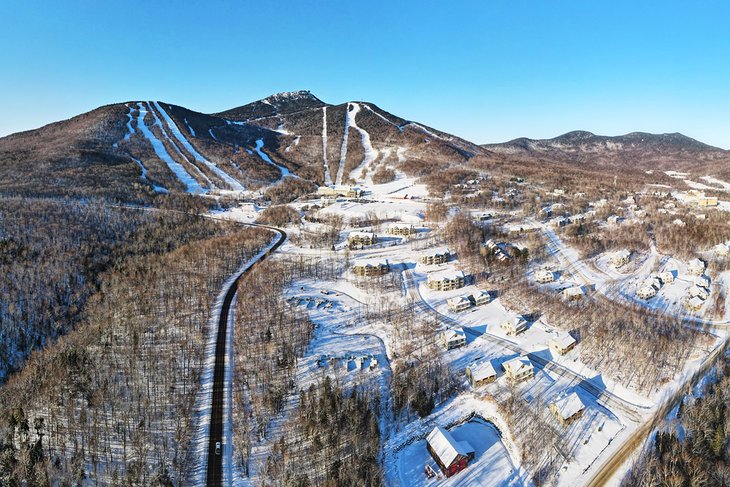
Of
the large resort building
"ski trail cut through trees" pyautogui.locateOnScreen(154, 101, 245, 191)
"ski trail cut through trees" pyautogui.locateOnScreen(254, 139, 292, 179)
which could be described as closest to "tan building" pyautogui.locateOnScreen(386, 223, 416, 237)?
the large resort building

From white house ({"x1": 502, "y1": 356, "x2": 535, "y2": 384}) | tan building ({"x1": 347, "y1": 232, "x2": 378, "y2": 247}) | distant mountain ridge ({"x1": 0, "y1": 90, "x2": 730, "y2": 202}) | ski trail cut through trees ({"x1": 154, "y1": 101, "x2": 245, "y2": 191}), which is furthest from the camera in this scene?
ski trail cut through trees ({"x1": 154, "y1": 101, "x2": 245, "y2": 191})

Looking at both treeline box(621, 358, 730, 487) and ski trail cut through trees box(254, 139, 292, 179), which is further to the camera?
ski trail cut through trees box(254, 139, 292, 179)

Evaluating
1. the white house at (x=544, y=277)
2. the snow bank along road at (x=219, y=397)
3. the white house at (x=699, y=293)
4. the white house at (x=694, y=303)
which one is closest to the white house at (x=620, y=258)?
the white house at (x=699, y=293)

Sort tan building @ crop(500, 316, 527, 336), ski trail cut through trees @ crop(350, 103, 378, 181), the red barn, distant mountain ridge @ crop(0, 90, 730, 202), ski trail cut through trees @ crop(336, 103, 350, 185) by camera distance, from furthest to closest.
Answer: ski trail cut through trees @ crop(350, 103, 378, 181) → ski trail cut through trees @ crop(336, 103, 350, 185) → distant mountain ridge @ crop(0, 90, 730, 202) → tan building @ crop(500, 316, 527, 336) → the red barn

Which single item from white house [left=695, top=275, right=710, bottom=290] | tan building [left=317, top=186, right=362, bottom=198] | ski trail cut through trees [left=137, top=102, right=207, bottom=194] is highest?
ski trail cut through trees [left=137, top=102, right=207, bottom=194]

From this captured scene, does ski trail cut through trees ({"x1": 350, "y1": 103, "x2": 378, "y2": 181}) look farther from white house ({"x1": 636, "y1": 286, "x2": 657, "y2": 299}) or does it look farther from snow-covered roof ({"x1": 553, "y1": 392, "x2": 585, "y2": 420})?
snow-covered roof ({"x1": 553, "y1": 392, "x2": 585, "y2": 420})

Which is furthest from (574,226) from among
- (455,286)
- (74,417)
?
(74,417)

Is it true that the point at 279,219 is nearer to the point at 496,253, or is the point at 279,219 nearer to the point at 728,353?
the point at 496,253

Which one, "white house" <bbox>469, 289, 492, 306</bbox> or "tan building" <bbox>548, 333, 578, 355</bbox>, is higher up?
"white house" <bbox>469, 289, 492, 306</bbox>

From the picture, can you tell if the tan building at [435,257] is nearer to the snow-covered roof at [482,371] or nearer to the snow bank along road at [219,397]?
A: the snow-covered roof at [482,371]
